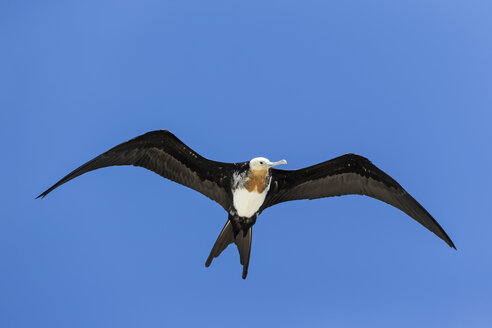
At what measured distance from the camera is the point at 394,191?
23.5 feet

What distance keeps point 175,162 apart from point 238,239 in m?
1.06

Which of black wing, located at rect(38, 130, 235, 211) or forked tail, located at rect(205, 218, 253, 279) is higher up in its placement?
black wing, located at rect(38, 130, 235, 211)

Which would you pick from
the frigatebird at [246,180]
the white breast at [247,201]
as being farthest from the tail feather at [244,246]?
the white breast at [247,201]

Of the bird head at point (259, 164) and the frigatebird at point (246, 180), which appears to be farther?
the frigatebird at point (246, 180)

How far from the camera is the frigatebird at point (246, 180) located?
6812 millimetres

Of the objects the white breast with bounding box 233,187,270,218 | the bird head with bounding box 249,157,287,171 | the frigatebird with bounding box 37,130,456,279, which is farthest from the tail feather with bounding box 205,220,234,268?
the bird head with bounding box 249,157,287,171

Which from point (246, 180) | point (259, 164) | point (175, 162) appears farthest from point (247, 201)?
point (175, 162)

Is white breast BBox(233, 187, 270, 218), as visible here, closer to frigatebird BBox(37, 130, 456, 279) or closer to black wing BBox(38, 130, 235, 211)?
frigatebird BBox(37, 130, 456, 279)

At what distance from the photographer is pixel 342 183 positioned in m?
7.25

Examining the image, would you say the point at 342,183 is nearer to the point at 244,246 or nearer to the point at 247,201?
the point at 247,201

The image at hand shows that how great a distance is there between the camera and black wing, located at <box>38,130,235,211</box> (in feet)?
22.6

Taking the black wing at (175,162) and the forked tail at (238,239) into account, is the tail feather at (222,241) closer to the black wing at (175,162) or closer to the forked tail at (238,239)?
the forked tail at (238,239)

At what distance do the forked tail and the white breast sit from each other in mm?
156

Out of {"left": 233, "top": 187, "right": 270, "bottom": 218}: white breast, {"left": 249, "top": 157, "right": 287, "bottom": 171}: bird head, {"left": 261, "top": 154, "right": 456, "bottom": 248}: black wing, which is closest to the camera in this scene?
{"left": 249, "top": 157, "right": 287, "bottom": 171}: bird head
